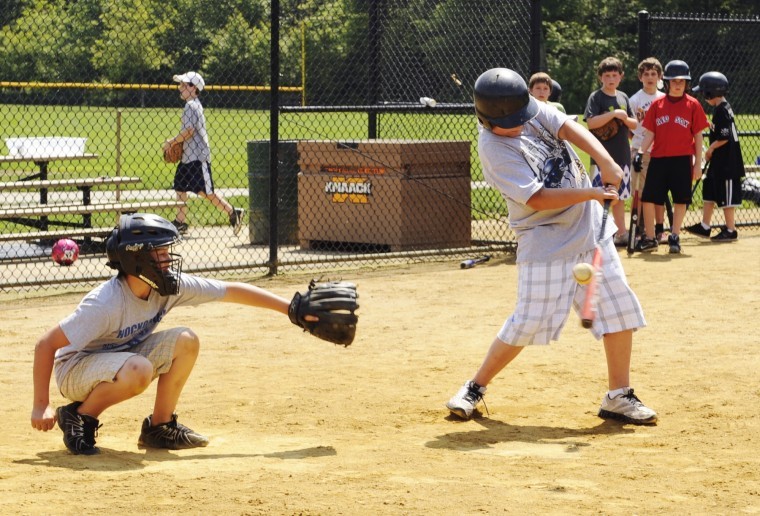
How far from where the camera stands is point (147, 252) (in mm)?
5023

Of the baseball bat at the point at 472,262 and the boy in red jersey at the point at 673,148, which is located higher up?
the boy in red jersey at the point at 673,148

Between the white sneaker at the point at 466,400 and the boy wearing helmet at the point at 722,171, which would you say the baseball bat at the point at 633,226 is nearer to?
the boy wearing helmet at the point at 722,171

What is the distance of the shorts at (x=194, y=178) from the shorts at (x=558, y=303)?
7681 millimetres

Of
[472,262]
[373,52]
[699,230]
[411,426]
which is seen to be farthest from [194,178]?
[411,426]

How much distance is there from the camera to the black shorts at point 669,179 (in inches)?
471

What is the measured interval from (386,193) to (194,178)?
248 cm

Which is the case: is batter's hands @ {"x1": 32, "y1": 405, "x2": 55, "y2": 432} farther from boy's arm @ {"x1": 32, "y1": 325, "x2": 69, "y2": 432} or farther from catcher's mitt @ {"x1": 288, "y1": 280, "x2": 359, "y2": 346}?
catcher's mitt @ {"x1": 288, "y1": 280, "x2": 359, "y2": 346}

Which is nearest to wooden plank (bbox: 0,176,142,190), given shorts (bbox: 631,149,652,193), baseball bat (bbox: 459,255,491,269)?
baseball bat (bbox: 459,255,491,269)

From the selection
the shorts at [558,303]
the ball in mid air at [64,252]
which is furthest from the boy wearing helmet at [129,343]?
the ball in mid air at [64,252]

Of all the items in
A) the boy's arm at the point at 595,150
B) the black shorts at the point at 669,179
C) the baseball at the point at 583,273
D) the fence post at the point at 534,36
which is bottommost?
the black shorts at the point at 669,179

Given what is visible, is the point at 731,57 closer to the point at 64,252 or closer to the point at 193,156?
the point at 193,156

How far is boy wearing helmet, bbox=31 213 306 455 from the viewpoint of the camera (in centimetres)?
504

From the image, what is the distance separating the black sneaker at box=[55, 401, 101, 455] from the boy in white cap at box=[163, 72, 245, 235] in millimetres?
7693

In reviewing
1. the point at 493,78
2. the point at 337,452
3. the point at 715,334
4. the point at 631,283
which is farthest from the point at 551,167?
the point at 631,283
